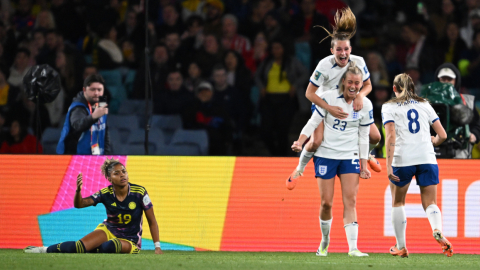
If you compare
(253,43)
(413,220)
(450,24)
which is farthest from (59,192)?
(450,24)

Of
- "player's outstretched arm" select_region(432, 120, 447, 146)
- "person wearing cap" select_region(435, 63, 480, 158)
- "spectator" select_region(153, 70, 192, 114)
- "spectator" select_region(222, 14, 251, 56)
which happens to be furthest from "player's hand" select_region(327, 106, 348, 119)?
"spectator" select_region(222, 14, 251, 56)

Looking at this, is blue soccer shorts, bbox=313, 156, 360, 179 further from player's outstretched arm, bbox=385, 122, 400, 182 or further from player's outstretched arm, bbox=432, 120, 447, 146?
player's outstretched arm, bbox=432, 120, 447, 146

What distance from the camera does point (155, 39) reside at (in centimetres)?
1185

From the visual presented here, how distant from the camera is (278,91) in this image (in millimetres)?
10797

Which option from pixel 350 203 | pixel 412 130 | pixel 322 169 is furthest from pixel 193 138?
pixel 412 130

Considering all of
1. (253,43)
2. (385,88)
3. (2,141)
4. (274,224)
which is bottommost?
(274,224)

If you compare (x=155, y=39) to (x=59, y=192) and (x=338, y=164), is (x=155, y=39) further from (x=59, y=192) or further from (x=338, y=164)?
(x=338, y=164)

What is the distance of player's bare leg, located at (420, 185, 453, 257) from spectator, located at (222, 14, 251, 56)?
561 cm

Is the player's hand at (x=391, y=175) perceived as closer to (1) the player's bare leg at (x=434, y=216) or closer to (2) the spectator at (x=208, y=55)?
(1) the player's bare leg at (x=434, y=216)

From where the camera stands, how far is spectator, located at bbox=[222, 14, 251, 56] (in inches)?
454

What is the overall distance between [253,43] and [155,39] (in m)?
1.73

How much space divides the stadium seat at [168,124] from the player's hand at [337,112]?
15.2 ft

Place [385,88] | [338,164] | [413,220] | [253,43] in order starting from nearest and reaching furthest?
1. [338,164]
2. [413,220]
3. [385,88]
4. [253,43]

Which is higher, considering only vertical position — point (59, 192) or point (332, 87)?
point (332, 87)
